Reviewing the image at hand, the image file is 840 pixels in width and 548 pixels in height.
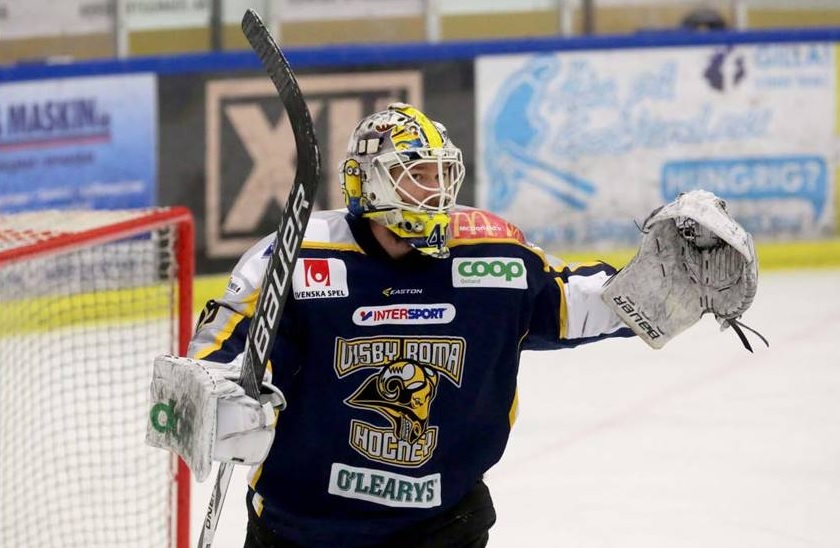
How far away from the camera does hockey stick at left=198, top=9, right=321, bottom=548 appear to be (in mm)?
2273

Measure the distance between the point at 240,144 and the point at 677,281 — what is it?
471cm

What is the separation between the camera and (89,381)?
5.12m

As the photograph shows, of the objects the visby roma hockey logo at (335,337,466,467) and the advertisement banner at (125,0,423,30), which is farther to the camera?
the advertisement banner at (125,0,423,30)

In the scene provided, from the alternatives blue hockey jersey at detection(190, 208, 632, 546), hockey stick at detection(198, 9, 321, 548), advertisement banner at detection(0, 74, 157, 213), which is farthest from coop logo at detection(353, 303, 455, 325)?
advertisement banner at detection(0, 74, 157, 213)

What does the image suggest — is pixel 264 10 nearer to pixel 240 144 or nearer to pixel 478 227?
pixel 240 144

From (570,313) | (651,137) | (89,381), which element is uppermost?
(651,137)

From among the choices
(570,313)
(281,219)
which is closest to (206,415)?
(281,219)

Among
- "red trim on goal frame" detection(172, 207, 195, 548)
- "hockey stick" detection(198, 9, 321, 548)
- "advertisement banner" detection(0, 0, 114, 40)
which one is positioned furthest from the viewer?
"advertisement banner" detection(0, 0, 114, 40)

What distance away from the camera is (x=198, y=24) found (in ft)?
A: 25.1

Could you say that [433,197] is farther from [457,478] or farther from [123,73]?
[123,73]

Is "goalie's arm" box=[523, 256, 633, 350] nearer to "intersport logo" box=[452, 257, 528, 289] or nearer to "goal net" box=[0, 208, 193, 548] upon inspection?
"intersport logo" box=[452, 257, 528, 289]

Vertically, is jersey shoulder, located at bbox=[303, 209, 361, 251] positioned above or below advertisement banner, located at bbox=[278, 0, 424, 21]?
below

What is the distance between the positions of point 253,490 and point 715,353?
400cm

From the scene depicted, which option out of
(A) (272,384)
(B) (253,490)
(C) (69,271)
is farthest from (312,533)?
(C) (69,271)
